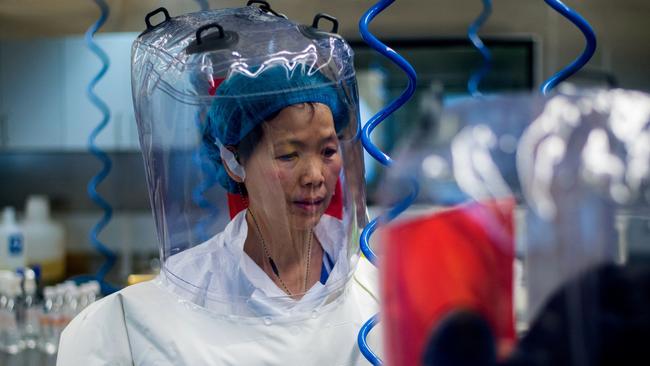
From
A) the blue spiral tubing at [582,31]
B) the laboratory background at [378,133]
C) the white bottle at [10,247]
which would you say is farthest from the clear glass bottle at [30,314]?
the blue spiral tubing at [582,31]

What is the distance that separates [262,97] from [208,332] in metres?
0.33

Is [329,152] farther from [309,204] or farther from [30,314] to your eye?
[30,314]

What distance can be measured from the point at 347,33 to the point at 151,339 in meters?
1.91

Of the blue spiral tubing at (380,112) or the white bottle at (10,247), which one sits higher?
the blue spiral tubing at (380,112)

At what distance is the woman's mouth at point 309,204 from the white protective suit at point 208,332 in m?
0.08

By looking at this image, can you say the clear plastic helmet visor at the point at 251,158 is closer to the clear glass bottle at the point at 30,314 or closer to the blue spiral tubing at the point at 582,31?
the blue spiral tubing at the point at 582,31

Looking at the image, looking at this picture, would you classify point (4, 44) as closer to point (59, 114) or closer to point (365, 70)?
point (59, 114)

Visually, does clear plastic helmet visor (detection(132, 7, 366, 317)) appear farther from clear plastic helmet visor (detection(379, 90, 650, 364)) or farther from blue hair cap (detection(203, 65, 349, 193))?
clear plastic helmet visor (detection(379, 90, 650, 364))

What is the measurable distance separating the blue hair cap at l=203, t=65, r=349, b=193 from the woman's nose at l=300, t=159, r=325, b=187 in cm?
7

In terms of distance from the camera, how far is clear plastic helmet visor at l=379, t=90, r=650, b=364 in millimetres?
450

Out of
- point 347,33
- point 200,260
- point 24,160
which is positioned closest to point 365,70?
point 347,33

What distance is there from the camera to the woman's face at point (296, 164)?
1028 mm

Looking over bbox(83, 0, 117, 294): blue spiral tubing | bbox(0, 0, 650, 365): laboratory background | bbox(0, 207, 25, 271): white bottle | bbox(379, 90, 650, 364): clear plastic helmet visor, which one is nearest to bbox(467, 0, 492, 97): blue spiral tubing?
bbox(0, 0, 650, 365): laboratory background

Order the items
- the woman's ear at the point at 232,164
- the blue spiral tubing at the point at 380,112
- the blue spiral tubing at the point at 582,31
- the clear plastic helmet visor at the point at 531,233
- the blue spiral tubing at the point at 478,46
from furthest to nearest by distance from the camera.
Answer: the blue spiral tubing at the point at 478,46 → the woman's ear at the point at 232,164 → the blue spiral tubing at the point at 380,112 → the blue spiral tubing at the point at 582,31 → the clear plastic helmet visor at the point at 531,233
